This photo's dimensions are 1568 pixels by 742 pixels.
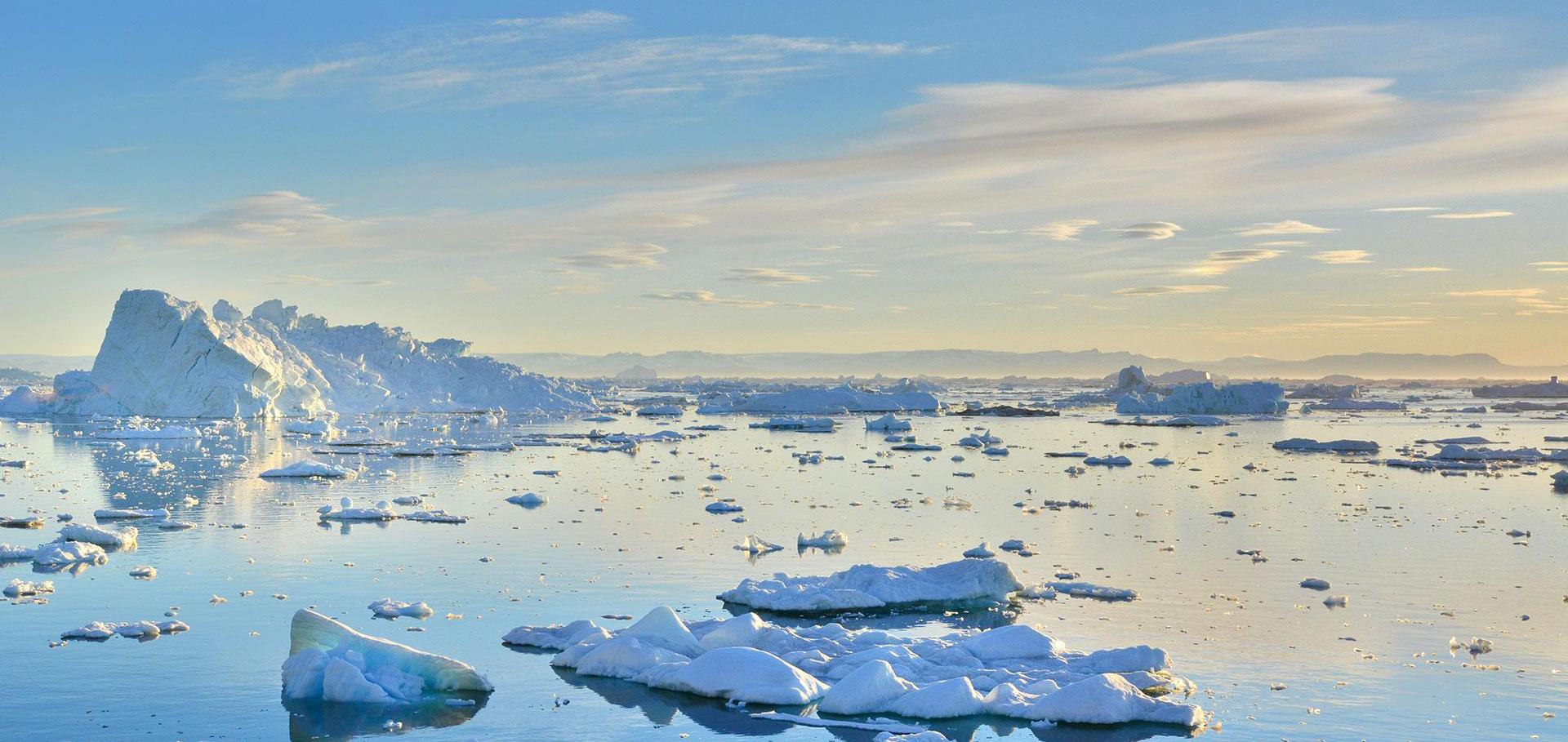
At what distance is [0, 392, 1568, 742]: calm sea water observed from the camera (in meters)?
11.2

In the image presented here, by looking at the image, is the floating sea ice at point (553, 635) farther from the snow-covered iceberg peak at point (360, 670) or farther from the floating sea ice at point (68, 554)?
the floating sea ice at point (68, 554)

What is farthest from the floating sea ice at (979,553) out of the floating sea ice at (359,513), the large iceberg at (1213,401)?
the large iceberg at (1213,401)

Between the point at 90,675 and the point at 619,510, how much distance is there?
1437cm

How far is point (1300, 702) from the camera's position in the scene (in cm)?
1166

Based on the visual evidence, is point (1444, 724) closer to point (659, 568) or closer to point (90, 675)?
point (659, 568)

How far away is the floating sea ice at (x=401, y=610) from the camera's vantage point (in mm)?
15219

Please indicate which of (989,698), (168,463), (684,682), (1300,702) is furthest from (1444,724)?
(168,463)

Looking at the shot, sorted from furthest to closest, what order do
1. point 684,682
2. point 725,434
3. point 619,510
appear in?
1. point 725,434
2. point 619,510
3. point 684,682

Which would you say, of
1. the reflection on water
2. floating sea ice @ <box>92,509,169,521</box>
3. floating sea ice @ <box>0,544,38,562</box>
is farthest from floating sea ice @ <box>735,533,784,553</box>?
floating sea ice @ <box>92,509,169,521</box>

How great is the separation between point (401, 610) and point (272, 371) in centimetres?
4399

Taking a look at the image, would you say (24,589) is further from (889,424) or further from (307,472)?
(889,424)

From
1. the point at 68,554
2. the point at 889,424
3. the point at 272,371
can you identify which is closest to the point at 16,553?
the point at 68,554

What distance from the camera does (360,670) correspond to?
11828mm

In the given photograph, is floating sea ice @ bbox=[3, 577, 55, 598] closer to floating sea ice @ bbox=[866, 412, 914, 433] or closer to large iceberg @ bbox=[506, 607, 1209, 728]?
large iceberg @ bbox=[506, 607, 1209, 728]
